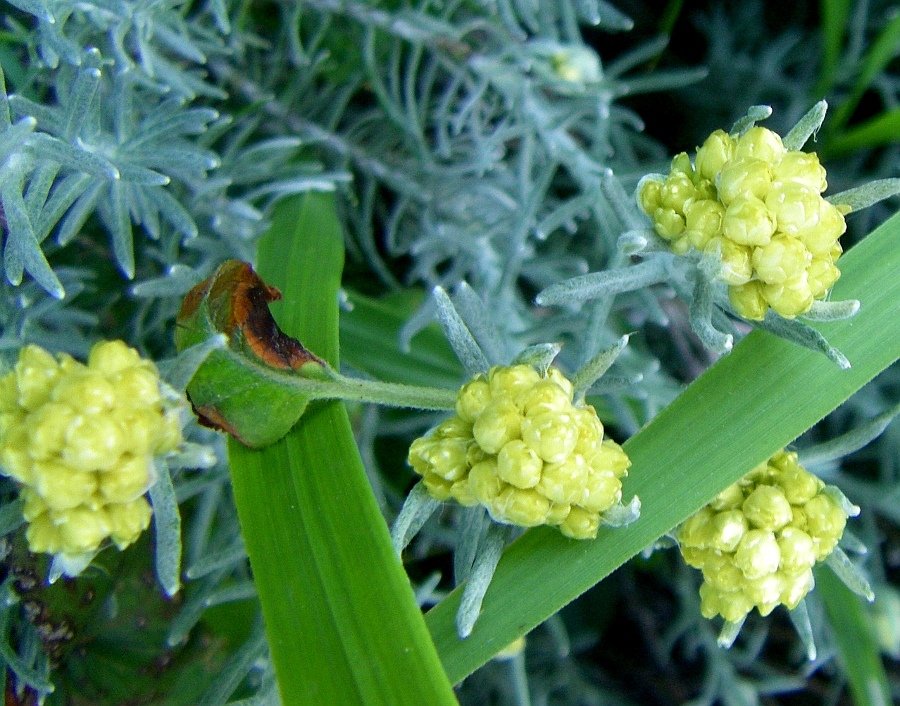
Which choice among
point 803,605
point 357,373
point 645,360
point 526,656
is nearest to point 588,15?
point 645,360

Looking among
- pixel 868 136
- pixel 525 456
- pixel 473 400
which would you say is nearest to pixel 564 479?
pixel 525 456

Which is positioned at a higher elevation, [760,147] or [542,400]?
[760,147]

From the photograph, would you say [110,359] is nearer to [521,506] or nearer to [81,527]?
[81,527]

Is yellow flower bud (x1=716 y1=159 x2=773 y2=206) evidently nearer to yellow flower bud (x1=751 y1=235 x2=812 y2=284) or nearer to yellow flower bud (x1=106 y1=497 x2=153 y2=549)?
yellow flower bud (x1=751 y1=235 x2=812 y2=284)

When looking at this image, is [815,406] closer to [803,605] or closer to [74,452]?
[803,605]

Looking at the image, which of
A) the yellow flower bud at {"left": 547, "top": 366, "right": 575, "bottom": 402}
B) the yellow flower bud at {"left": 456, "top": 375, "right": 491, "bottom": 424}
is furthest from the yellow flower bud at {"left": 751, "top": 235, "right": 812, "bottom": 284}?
the yellow flower bud at {"left": 456, "top": 375, "right": 491, "bottom": 424}

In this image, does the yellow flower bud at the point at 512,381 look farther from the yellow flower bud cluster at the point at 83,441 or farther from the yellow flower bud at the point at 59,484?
the yellow flower bud at the point at 59,484
